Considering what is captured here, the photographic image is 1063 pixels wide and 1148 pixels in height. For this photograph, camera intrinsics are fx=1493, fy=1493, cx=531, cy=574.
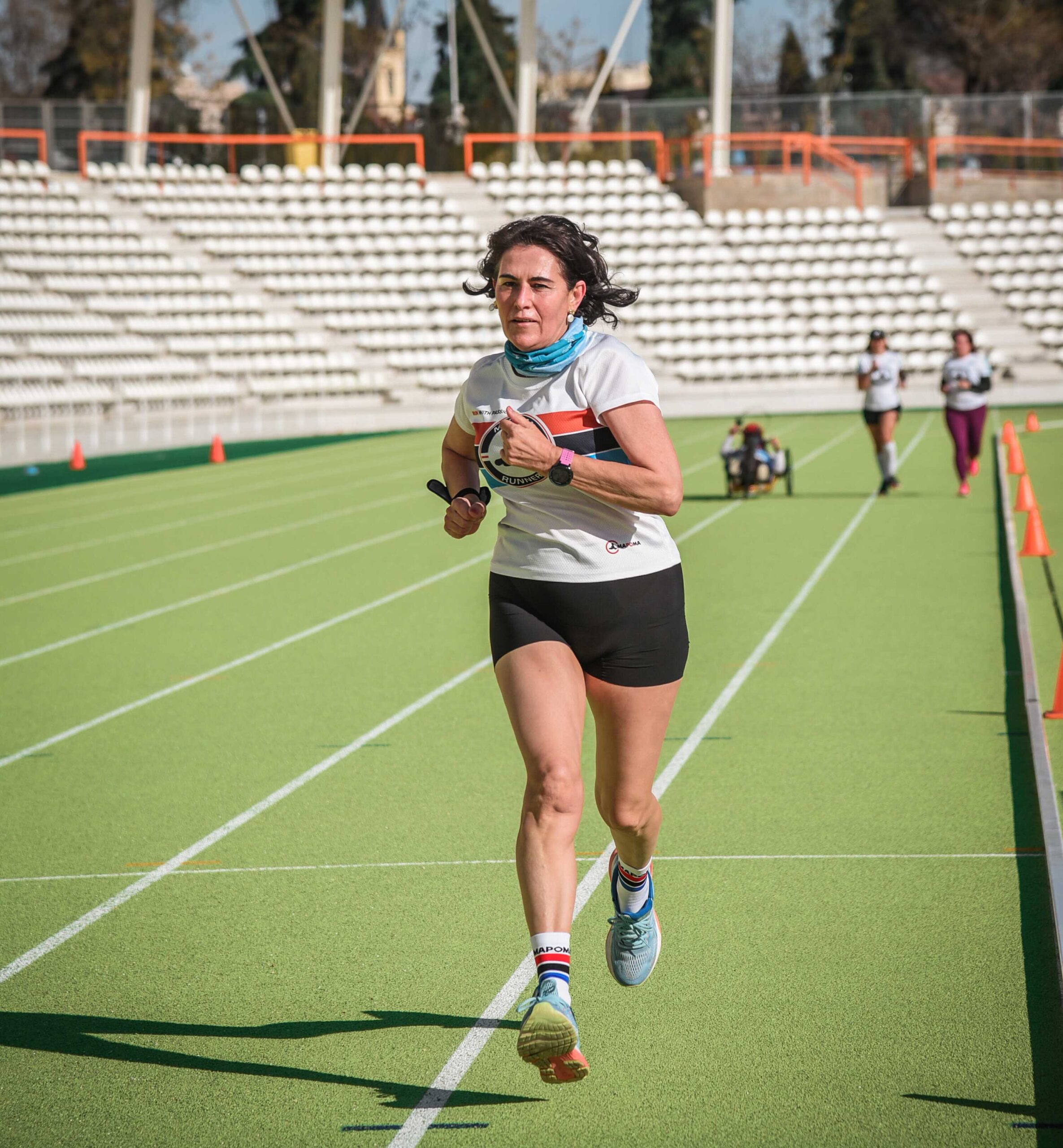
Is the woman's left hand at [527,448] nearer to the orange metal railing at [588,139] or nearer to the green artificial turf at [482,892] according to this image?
the green artificial turf at [482,892]

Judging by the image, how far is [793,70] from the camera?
7394 centimetres

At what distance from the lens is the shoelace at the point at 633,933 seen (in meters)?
3.99

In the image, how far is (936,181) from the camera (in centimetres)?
4362

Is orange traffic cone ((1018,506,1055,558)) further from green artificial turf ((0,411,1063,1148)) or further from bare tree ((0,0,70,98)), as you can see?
bare tree ((0,0,70,98))

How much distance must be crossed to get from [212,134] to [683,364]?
48.2 feet

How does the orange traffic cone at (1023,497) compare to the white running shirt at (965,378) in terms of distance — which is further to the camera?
the white running shirt at (965,378)

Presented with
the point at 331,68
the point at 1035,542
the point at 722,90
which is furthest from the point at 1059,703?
the point at 331,68

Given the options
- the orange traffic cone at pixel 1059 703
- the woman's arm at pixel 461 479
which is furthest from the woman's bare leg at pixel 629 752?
the orange traffic cone at pixel 1059 703

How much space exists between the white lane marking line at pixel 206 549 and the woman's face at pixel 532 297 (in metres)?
9.26

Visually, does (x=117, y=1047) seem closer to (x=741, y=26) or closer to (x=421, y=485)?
(x=421, y=485)

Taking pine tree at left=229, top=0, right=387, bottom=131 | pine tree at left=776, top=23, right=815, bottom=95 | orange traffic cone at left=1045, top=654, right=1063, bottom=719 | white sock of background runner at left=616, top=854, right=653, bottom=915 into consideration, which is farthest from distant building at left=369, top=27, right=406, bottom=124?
white sock of background runner at left=616, top=854, right=653, bottom=915

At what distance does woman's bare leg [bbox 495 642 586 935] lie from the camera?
3.58 metres

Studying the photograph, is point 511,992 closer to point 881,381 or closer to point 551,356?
point 551,356

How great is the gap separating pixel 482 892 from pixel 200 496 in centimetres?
1606
